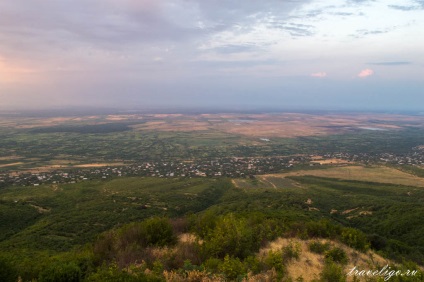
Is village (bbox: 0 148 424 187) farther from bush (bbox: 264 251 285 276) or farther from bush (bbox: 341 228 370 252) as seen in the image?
bush (bbox: 264 251 285 276)

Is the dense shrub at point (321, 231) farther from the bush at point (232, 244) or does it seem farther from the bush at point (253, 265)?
the bush at point (253, 265)

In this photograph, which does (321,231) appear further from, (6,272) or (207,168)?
(207,168)

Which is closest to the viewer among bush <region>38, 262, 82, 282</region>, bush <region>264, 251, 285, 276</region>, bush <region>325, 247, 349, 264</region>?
bush <region>38, 262, 82, 282</region>

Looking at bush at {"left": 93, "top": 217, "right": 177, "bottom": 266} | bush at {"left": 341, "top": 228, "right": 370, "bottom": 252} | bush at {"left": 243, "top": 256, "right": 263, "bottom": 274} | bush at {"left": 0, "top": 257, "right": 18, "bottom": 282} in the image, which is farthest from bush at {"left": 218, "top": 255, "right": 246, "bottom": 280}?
bush at {"left": 341, "top": 228, "right": 370, "bottom": 252}

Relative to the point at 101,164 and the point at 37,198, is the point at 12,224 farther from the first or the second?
the point at 101,164

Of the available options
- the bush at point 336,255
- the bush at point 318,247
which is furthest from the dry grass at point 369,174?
the bush at point 336,255

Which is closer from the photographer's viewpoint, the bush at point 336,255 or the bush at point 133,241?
the bush at point 133,241

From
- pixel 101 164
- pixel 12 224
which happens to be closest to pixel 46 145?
pixel 101 164

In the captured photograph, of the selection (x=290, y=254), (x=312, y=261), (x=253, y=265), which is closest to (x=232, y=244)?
(x=253, y=265)
